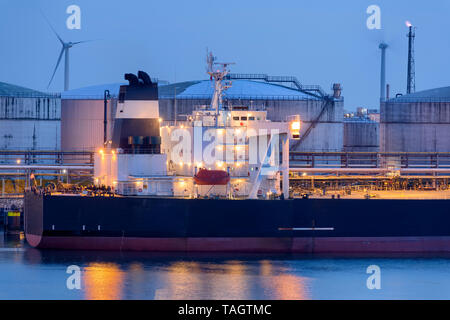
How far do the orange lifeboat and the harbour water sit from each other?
294 centimetres

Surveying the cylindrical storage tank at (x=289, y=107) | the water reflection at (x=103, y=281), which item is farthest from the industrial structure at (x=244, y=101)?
the water reflection at (x=103, y=281)

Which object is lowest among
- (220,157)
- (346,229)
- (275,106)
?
(346,229)

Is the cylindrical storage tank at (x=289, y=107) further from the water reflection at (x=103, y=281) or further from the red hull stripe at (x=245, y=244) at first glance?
the water reflection at (x=103, y=281)

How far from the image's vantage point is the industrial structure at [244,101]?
53781mm

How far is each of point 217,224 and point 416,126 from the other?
982 inches

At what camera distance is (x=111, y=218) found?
1359 inches

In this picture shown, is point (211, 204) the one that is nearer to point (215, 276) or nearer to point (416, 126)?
point (215, 276)

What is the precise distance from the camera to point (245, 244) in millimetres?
35062

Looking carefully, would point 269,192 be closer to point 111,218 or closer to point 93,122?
point 111,218

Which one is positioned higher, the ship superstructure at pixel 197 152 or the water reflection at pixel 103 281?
the ship superstructure at pixel 197 152

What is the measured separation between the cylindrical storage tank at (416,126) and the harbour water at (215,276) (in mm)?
20502

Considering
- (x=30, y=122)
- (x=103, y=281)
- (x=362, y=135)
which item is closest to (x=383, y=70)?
(x=362, y=135)
